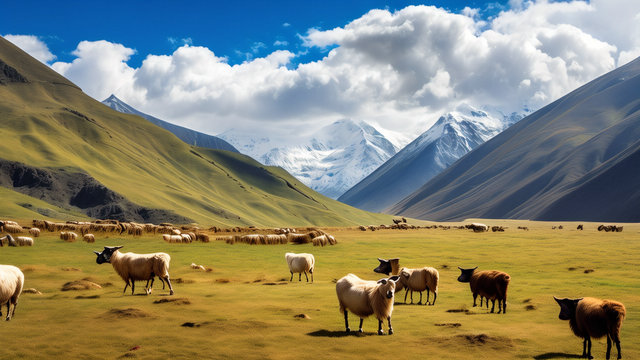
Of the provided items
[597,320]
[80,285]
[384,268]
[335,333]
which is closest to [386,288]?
[335,333]

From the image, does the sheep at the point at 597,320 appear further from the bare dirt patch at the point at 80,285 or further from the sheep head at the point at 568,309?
the bare dirt patch at the point at 80,285

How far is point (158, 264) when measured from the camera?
24297 millimetres


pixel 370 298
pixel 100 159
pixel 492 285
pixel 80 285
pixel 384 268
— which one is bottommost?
pixel 80 285

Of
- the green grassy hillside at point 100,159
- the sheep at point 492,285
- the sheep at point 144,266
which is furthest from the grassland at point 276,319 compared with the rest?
the green grassy hillside at point 100,159

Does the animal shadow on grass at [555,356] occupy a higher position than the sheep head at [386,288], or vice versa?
the sheep head at [386,288]

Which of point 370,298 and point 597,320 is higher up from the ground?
point 597,320

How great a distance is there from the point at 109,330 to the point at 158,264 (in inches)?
304

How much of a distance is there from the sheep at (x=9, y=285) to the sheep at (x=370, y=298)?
12996mm

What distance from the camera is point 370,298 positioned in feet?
54.1

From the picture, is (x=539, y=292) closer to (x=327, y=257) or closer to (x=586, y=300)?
(x=586, y=300)

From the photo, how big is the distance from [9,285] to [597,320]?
21.0 metres

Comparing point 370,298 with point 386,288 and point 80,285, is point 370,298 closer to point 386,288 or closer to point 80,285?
point 386,288

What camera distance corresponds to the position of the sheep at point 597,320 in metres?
13.2

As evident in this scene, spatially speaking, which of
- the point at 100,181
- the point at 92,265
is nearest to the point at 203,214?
the point at 100,181
